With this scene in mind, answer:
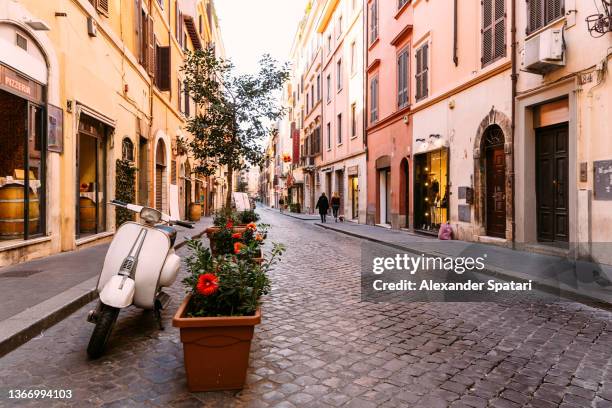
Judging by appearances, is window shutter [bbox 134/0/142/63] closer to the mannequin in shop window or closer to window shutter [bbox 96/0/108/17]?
window shutter [bbox 96/0/108/17]

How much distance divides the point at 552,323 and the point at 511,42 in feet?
26.1

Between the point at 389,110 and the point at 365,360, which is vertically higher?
the point at 389,110

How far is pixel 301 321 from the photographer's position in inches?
188

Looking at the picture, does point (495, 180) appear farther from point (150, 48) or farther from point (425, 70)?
point (150, 48)

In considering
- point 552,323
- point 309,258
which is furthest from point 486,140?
point 552,323

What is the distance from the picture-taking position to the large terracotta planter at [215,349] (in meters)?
2.96

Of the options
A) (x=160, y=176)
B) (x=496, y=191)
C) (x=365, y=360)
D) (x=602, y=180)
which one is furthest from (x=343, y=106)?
(x=365, y=360)

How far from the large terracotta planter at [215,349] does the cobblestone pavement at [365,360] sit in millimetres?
86

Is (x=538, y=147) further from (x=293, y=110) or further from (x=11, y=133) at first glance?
(x=293, y=110)

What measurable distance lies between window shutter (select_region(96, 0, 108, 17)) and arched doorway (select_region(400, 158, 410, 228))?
11.1 m

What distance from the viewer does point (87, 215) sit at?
11133 mm

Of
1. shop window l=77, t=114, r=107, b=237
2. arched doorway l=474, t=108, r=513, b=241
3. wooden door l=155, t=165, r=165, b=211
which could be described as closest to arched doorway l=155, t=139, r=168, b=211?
wooden door l=155, t=165, r=165, b=211

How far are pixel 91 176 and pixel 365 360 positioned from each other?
32.2 ft

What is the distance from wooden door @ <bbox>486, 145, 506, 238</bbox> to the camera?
37.9 ft
